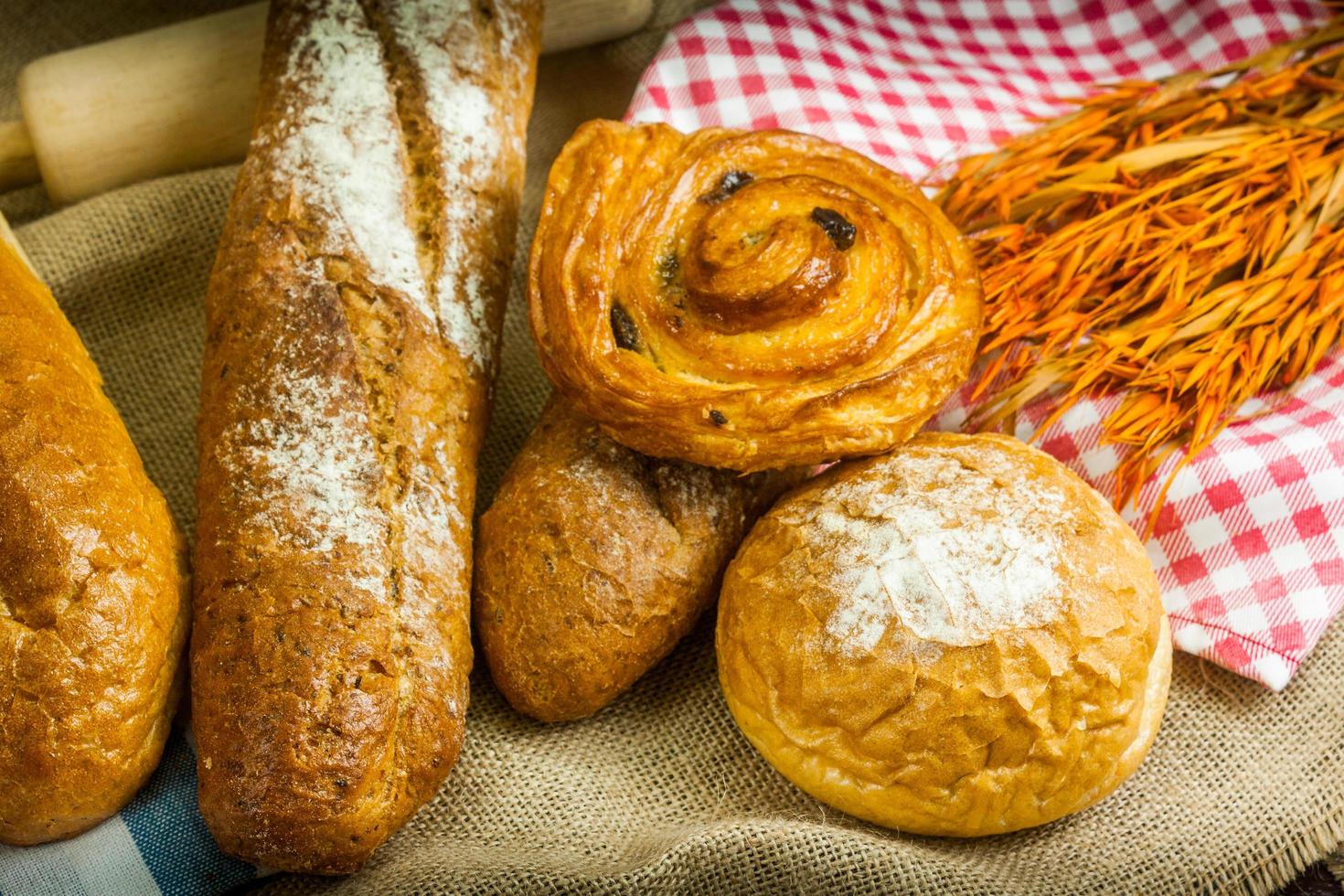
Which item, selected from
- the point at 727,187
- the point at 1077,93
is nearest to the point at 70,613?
the point at 727,187

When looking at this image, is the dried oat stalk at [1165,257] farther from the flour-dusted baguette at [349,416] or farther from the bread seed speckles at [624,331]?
the flour-dusted baguette at [349,416]

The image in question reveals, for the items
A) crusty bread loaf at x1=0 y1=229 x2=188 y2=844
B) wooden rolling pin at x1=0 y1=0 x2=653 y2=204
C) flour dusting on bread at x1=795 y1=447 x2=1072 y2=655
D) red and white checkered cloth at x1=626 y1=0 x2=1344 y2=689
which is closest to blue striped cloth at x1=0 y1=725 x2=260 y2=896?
crusty bread loaf at x1=0 y1=229 x2=188 y2=844

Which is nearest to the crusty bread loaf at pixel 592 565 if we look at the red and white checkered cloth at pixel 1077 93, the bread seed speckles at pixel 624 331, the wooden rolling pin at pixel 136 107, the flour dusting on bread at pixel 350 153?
the bread seed speckles at pixel 624 331

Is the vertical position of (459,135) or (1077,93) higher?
(459,135)

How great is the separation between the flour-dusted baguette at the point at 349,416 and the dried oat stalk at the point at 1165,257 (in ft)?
3.33

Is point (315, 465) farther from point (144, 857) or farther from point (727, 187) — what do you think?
point (727, 187)

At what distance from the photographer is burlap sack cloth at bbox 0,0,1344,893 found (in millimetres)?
1753

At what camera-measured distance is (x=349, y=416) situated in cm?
187

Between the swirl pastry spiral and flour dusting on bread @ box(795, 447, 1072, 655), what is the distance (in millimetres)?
100

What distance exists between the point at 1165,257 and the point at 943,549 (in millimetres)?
914

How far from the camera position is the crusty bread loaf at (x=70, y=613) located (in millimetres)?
1642

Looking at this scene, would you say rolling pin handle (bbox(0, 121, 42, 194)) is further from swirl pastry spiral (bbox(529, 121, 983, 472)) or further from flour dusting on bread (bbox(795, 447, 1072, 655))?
flour dusting on bread (bbox(795, 447, 1072, 655))

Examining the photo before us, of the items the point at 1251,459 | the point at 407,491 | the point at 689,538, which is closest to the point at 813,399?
the point at 689,538

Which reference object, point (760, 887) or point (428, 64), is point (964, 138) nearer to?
point (428, 64)
